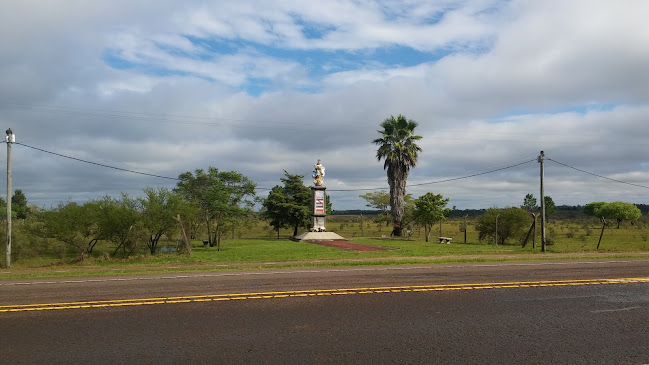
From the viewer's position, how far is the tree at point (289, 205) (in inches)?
2194

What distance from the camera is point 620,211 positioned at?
8150 cm

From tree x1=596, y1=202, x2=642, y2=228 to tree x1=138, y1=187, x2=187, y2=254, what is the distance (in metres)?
73.1

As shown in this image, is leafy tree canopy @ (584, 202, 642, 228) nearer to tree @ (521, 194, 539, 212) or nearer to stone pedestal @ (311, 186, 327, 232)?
tree @ (521, 194, 539, 212)

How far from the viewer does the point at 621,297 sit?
407 inches

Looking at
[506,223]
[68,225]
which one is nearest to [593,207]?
[506,223]

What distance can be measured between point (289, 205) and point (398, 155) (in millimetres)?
13356

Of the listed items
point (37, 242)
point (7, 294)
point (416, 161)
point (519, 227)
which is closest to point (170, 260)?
point (37, 242)

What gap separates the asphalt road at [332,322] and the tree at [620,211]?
79.1m

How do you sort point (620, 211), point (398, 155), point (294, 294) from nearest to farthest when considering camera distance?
point (294, 294) < point (398, 155) < point (620, 211)

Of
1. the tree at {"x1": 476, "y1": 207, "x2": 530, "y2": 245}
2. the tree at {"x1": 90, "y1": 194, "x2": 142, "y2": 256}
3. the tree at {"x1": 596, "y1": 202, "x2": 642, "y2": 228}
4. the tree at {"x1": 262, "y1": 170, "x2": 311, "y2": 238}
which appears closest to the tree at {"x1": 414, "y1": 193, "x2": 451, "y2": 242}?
the tree at {"x1": 476, "y1": 207, "x2": 530, "y2": 245}

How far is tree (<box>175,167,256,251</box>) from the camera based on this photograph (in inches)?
1484

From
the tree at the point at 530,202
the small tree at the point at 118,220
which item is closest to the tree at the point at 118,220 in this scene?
the small tree at the point at 118,220

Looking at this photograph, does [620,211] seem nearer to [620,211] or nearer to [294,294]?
[620,211]

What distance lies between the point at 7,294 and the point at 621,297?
13.4 metres
